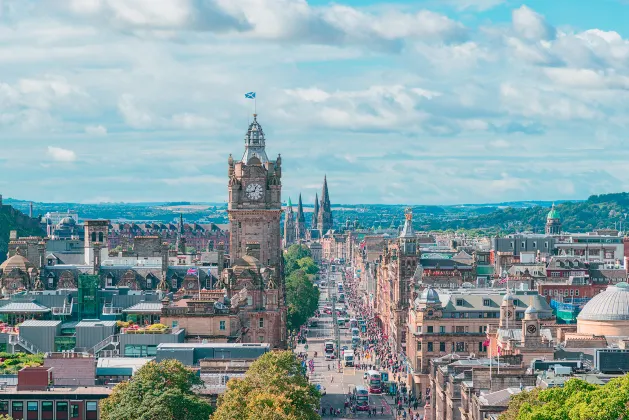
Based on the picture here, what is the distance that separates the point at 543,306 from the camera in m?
199

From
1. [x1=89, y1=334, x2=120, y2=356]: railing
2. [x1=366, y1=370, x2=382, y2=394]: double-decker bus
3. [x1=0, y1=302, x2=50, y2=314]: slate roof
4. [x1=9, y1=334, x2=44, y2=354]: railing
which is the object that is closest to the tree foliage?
[x1=89, y1=334, x2=120, y2=356]: railing

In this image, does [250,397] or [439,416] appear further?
[439,416]

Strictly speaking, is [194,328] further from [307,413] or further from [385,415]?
[307,413]

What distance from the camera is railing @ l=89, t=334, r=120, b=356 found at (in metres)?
162

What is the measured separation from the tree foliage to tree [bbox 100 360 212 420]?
26.1 meters

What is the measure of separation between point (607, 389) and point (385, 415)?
70797 mm

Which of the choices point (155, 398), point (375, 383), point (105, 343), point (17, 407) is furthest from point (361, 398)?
point (155, 398)

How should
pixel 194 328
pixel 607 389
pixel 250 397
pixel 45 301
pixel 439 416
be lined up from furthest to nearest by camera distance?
pixel 45 301, pixel 194 328, pixel 439 416, pixel 250 397, pixel 607 389

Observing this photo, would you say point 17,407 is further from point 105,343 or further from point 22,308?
point 22,308

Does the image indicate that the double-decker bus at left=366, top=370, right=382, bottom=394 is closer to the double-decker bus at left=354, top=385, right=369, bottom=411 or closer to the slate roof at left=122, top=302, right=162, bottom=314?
the double-decker bus at left=354, top=385, right=369, bottom=411

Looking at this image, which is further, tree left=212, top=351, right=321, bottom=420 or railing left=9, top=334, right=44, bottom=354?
railing left=9, top=334, right=44, bottom=354

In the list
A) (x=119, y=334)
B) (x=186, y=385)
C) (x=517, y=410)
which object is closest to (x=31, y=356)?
(x=119, y=334)

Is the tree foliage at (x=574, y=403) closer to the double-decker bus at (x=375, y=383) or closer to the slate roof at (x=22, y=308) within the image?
the double-decker bus at (x=375, y=383)

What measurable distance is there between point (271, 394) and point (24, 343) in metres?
49.6
